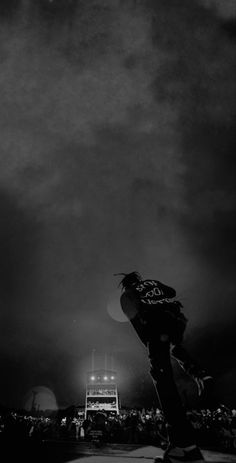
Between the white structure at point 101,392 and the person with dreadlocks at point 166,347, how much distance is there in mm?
99887

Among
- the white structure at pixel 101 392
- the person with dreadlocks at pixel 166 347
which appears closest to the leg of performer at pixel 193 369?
the person with dreadlocks at pixel 166 347

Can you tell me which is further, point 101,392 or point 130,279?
point 101,392

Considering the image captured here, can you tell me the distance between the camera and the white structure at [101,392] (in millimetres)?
92875

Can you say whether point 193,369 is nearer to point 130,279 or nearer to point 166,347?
point 166,347

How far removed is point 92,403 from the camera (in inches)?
3777

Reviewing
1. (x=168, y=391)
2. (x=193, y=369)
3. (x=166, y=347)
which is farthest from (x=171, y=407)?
(x=166, y=347)

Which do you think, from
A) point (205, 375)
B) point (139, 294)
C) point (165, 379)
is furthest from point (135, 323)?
point (205, 375)

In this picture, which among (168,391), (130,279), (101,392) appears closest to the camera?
(168,391)

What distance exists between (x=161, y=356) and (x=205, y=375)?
77cm

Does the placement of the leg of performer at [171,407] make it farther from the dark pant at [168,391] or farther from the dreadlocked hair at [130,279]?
the dreadlocked hair at [130,279]

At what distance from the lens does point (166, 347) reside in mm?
4605

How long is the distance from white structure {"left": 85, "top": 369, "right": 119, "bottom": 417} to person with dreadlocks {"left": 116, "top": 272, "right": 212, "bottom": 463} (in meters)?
99.9

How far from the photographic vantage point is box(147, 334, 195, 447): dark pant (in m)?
3.97

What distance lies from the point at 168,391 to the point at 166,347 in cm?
64
